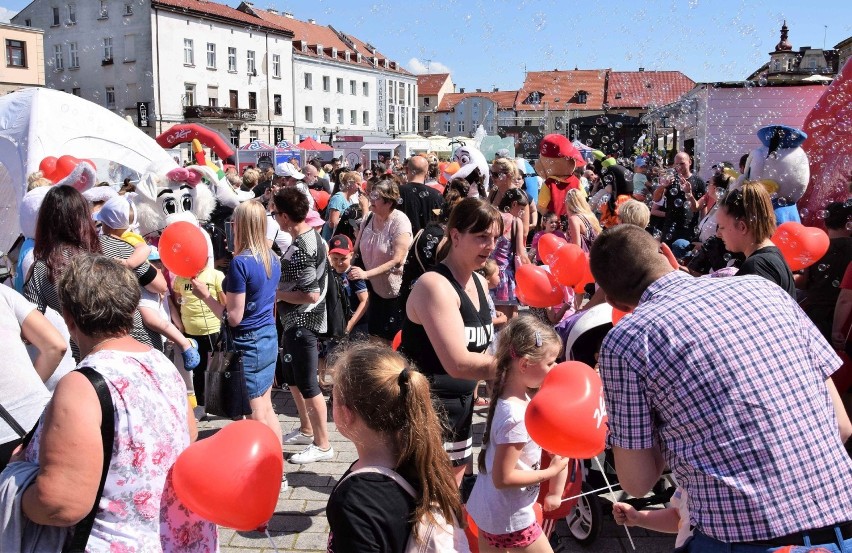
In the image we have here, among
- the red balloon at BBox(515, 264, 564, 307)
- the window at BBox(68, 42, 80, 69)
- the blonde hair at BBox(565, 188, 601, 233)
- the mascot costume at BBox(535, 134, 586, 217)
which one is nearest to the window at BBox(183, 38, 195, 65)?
the window at BBox(68, 42, 80, 69)

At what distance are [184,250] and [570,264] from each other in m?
2.35

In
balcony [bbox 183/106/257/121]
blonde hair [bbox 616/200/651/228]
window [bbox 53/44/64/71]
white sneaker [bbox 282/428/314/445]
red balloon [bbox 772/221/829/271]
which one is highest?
window [bbox 53/44/64/71]

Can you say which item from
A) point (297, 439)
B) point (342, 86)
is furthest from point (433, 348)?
point (342, 86)

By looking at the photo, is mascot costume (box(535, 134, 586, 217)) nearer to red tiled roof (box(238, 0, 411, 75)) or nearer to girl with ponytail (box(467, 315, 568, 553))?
girl with ponytail (box(467, 315, 568, 553))

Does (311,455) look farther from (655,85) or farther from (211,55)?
(211,55)

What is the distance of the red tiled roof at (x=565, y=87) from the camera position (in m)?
22.9

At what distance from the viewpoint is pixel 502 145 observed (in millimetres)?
25391

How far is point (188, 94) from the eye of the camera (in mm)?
45219

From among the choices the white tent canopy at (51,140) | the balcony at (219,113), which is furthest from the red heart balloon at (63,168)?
the balcony at (219,113)

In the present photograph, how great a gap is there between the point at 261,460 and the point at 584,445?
100cm

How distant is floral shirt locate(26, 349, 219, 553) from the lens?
1825 millimetres

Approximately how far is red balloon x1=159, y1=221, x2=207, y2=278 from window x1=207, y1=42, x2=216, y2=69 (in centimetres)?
4600

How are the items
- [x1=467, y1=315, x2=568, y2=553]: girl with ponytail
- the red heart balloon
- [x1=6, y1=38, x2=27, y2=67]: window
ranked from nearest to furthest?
[x1=467, y1=315, x2=568, y2=553]: girl with ponytail < the red heart balloon < [x1=6, y1=38, x2=27, y2=67]: window

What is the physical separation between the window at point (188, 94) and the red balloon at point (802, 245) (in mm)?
45534
